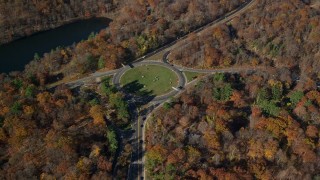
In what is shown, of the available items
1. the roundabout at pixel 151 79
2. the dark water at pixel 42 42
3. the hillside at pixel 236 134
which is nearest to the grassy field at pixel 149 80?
the roundabout at pixel 151 79

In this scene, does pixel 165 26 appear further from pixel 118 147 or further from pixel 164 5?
pixel 118 147

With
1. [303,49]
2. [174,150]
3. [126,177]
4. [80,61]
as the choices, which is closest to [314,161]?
[174,150]

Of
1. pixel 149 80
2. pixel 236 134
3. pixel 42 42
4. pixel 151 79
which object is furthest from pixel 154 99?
pixel 42 42

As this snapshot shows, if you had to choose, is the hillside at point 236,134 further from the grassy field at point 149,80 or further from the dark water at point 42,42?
the dark water at point 42,42

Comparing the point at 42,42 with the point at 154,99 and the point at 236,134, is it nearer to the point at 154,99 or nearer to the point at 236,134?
the point at 154,99

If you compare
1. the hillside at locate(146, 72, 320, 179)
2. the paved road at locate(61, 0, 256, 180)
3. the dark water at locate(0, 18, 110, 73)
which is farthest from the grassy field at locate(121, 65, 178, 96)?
the dark water at locate(0, 18, 110, 73)

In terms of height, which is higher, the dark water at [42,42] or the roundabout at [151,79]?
the dark water at [42,42]
